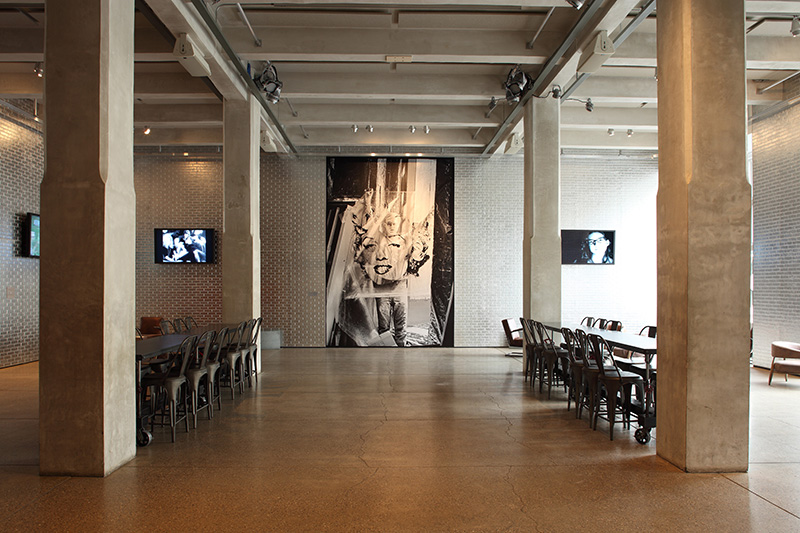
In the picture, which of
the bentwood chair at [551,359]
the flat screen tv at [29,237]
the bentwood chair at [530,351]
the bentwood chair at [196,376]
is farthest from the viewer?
the flat screen tv at [29,237]

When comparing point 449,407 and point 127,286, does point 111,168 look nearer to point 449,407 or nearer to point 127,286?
point 127,286

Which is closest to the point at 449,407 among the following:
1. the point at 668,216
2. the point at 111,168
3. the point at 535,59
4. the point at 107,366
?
the point at 668,216

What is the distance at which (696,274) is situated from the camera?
13.7 ft

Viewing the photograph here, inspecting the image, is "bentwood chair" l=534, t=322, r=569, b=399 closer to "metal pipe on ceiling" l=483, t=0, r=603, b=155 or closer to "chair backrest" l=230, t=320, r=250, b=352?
"metal pipe on ceiling" l=483, t=0, r=603, b=155

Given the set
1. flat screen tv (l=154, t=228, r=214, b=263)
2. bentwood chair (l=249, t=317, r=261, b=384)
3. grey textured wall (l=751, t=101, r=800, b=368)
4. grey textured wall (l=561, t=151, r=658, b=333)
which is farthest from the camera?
grey textured wall (l=561, t=151, r=658, b=333)

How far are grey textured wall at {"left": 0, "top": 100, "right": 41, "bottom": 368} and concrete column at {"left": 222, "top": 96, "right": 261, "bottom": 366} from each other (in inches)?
164

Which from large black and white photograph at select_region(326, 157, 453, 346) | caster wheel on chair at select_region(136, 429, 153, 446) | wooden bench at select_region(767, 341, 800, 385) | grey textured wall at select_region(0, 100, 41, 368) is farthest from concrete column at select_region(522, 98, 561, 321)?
grey textured wall at select_region(0, 100, 41, 368)

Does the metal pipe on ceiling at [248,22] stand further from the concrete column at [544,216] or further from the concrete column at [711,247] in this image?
the concrete column at [711,247]

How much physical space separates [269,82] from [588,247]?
868 cm

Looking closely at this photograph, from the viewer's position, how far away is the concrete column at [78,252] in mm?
4023

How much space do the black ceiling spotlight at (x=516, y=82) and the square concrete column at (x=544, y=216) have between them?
1.79ft

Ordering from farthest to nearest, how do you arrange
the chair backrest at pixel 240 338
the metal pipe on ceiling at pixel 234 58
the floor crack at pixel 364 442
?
the chair backrest at pixel 240 338
the metal pipe on ceiling at pixel 234 58
the floor crack at pixel 364 442

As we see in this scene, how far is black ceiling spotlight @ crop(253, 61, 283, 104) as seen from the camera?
311 inches

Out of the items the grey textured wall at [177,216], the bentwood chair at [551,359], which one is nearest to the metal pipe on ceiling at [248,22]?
the bentwood chair at [551,359]
